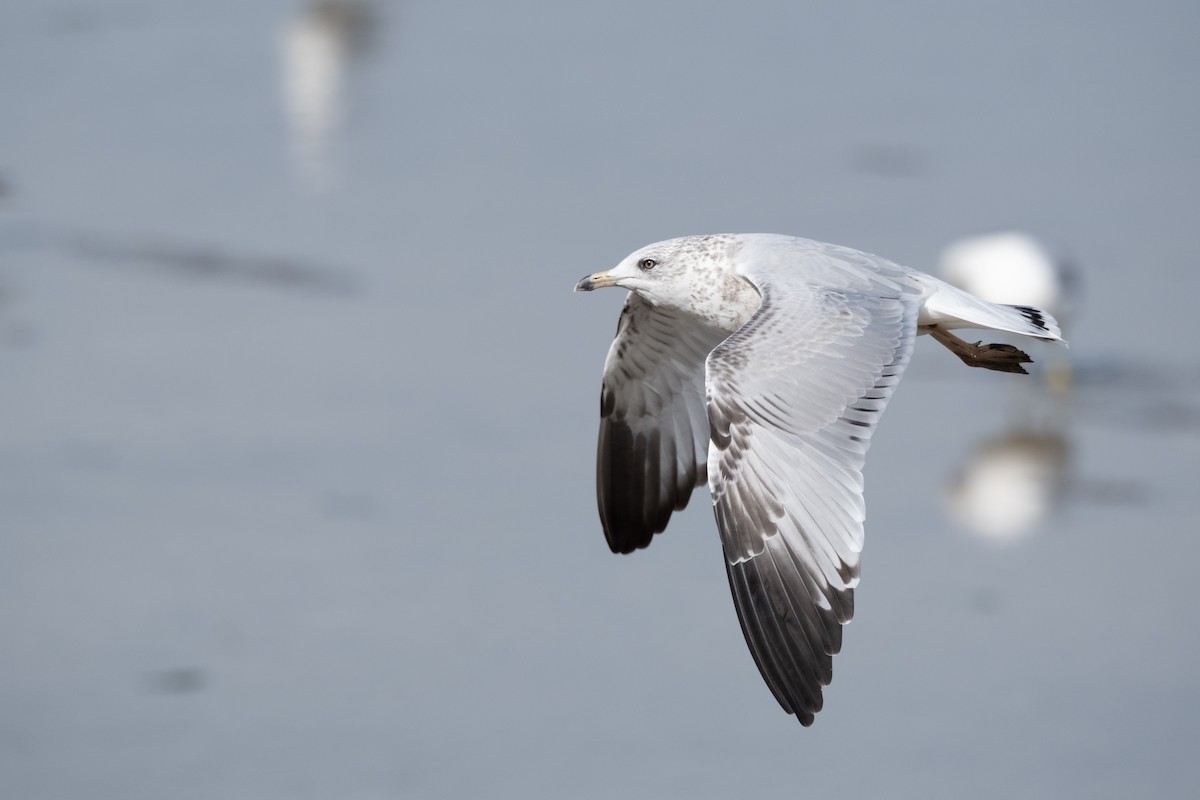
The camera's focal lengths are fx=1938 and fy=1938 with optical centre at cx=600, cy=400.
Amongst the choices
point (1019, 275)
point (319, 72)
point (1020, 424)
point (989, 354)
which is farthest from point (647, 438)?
point (319, 72)

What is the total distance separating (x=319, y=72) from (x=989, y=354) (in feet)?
25.5

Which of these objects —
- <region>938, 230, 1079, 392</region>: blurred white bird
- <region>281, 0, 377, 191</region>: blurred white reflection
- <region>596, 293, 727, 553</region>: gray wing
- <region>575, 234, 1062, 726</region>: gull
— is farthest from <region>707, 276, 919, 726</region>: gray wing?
<region>281, 0, 377, 191</region>: blurred white reflection

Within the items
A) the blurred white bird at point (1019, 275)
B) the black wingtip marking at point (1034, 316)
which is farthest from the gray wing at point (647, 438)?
the blurred white bird at point (1019, 275)

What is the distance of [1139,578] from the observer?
7.27m

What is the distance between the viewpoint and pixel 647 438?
19.5ft

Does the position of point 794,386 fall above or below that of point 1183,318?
above

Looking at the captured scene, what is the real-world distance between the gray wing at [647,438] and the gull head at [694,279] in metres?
0.29

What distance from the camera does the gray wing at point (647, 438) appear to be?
589 centimetres

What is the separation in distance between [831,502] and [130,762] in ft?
9.02

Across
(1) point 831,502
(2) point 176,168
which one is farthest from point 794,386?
(2) point 176,168

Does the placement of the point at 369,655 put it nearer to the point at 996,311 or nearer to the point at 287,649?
the point at 287,649

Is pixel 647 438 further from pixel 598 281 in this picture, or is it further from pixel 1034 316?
pixel 1034 316

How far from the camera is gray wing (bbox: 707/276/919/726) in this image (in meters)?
4.53

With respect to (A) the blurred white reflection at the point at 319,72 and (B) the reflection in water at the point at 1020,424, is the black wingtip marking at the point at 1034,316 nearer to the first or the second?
(B) the reflection in water at the point at 1020,424
